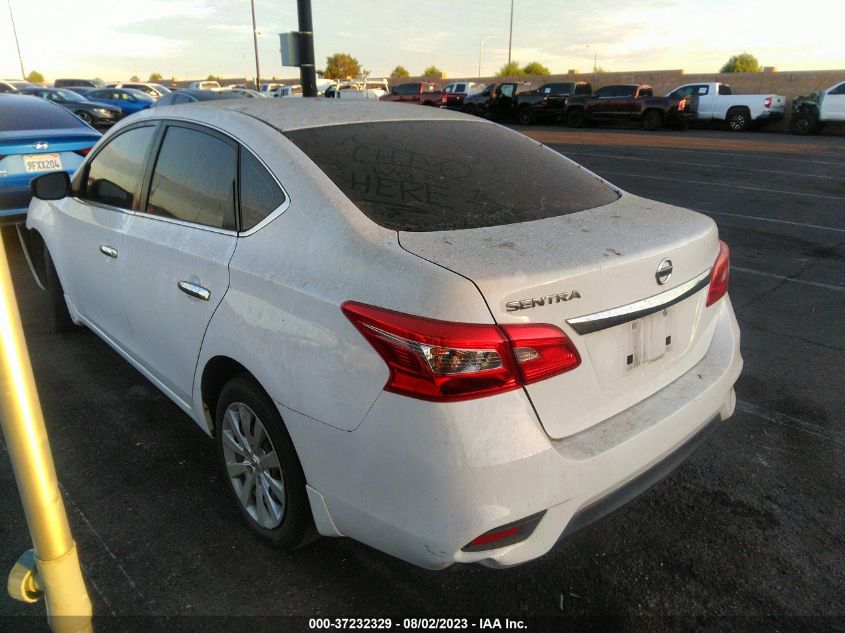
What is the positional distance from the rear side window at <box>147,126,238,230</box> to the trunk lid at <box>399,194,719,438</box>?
3.09 feet

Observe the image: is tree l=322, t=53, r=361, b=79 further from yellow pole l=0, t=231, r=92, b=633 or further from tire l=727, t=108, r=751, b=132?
yellow pole l=0, t=231, r=92, b=633

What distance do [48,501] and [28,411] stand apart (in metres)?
0.24

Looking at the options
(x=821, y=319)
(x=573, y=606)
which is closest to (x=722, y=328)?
A: (x=573, y=606)

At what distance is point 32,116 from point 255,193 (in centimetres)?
583

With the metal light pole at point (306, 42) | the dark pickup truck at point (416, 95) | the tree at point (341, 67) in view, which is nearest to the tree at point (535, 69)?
the tree at point (341, 67)

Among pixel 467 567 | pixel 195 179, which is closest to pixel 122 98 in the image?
pixel 195 179

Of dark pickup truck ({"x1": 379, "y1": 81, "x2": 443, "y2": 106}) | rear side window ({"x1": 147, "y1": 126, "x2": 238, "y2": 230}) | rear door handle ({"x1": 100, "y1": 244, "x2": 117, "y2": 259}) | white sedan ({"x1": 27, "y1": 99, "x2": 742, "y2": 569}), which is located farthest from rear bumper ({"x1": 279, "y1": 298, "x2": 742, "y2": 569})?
dark pickup truck ({"x1": 379, "y1": 81, "x2": 443, "y2": 106})

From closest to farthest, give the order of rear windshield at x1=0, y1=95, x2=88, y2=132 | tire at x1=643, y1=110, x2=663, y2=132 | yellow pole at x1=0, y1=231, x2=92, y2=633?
yellow pole at x1=0, y1=231, x2=92, y2=633 < rear windshield at x1=0, y1=95, x2=88, y2=132 < tire at x1=643, y1=110, x2=663, y2=132

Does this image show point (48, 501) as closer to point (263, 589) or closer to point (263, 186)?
point (263, 589)

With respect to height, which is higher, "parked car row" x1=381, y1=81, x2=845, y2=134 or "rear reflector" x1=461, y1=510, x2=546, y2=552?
"parked car row" x1=381, y1=81, x2=845, y2=134

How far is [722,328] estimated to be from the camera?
2.59 m

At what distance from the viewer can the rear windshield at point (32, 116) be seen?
6.58m

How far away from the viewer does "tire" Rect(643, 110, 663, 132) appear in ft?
83.5

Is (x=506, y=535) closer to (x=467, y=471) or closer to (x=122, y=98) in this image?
(x=467, y=471)
